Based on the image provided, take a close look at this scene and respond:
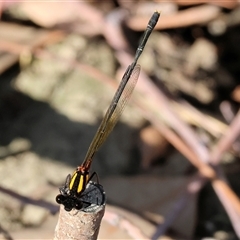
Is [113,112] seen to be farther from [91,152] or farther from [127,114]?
[127,114]

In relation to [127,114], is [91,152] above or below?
below

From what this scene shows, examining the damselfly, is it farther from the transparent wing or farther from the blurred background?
the blurred background

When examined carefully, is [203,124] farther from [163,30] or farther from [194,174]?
[163,30]

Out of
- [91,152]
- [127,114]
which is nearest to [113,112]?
[91,152]

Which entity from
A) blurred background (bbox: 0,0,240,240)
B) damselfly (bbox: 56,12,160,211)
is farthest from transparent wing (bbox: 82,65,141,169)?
blurred background (bbox: 0,0,240,240)

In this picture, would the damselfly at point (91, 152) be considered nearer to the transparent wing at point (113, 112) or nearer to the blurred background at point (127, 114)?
the transparent wing at point (113, 112)

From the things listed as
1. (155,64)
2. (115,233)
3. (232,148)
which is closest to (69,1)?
(155,64)

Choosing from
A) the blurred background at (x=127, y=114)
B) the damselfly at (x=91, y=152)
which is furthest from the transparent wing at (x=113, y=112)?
the blurred background at (x=127, y=114)
